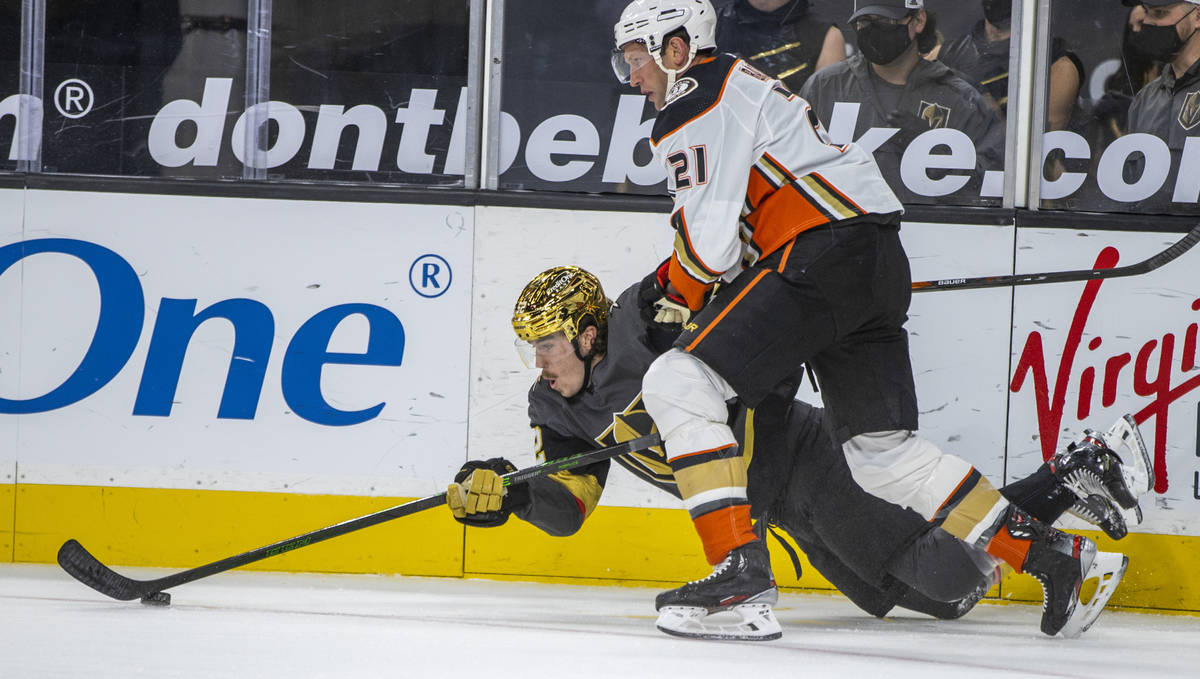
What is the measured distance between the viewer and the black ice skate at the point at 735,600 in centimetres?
209

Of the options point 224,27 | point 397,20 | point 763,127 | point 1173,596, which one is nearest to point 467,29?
point 397,20

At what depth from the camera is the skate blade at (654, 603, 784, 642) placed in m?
2.08

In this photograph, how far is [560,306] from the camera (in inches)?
97.4

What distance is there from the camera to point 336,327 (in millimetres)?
3271

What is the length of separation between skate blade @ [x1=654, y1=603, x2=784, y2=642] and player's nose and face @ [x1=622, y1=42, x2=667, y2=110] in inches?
37.5

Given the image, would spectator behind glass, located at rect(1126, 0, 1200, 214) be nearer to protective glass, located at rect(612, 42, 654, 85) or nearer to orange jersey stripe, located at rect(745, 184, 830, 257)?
orange jersey stripe, located at rect(745, 184, 830, 257)

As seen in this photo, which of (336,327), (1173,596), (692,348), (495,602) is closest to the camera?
(692,348)

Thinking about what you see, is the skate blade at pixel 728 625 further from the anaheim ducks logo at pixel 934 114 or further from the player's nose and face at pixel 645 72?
the anaheim ducks logo at pixel 934 114

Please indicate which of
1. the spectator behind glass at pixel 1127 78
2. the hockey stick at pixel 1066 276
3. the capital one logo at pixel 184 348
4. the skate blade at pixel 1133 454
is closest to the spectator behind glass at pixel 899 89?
the spectator behind glass at pixel 1127 78

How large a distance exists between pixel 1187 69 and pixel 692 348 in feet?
6.22

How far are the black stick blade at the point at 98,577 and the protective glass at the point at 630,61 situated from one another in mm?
1457

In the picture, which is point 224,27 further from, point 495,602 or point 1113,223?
point 1113,223

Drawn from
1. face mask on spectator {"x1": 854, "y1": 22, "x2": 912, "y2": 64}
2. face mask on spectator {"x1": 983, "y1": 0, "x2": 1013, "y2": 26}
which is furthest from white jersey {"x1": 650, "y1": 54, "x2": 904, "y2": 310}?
face mask on spectator {"x1": 983, "y1": 0, "x2": 1013, "y2": 26}

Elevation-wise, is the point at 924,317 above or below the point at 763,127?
below
